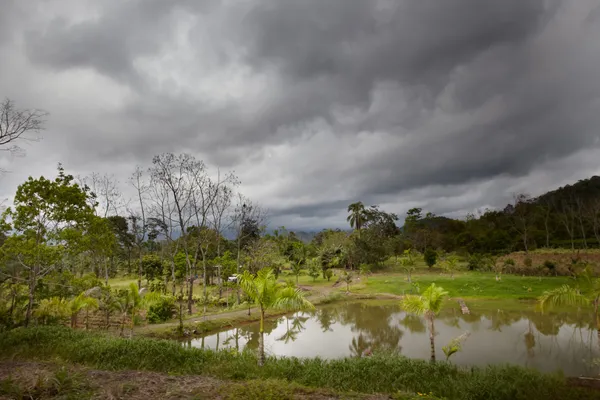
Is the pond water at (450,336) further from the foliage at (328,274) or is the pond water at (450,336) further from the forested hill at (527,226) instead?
the forested hill at (527,226)

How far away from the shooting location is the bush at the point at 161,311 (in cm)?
2406

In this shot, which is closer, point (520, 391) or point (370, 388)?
point (520, 391)

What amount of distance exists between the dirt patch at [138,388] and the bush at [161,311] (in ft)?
46.9

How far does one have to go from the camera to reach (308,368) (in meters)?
11.6

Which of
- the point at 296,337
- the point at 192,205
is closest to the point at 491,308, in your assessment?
the point at 296,337

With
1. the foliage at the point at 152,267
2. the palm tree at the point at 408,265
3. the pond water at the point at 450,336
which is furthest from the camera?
the palm tree at the point at 408,265

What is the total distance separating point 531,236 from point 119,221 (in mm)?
67486

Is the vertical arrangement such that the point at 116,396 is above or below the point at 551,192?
below

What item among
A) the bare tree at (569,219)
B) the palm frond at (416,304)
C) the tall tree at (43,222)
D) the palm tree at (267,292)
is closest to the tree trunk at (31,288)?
the tall tree at (43,222)

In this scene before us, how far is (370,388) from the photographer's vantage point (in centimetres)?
1041

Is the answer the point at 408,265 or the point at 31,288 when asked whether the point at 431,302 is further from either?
the point at 408,265

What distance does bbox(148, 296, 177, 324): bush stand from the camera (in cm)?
2406

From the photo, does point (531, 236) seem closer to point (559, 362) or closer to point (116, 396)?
point (559, 362)

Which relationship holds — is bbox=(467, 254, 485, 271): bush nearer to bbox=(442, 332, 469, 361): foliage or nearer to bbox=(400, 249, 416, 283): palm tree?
bbox=(400, 249, 416, 283): palm tree
